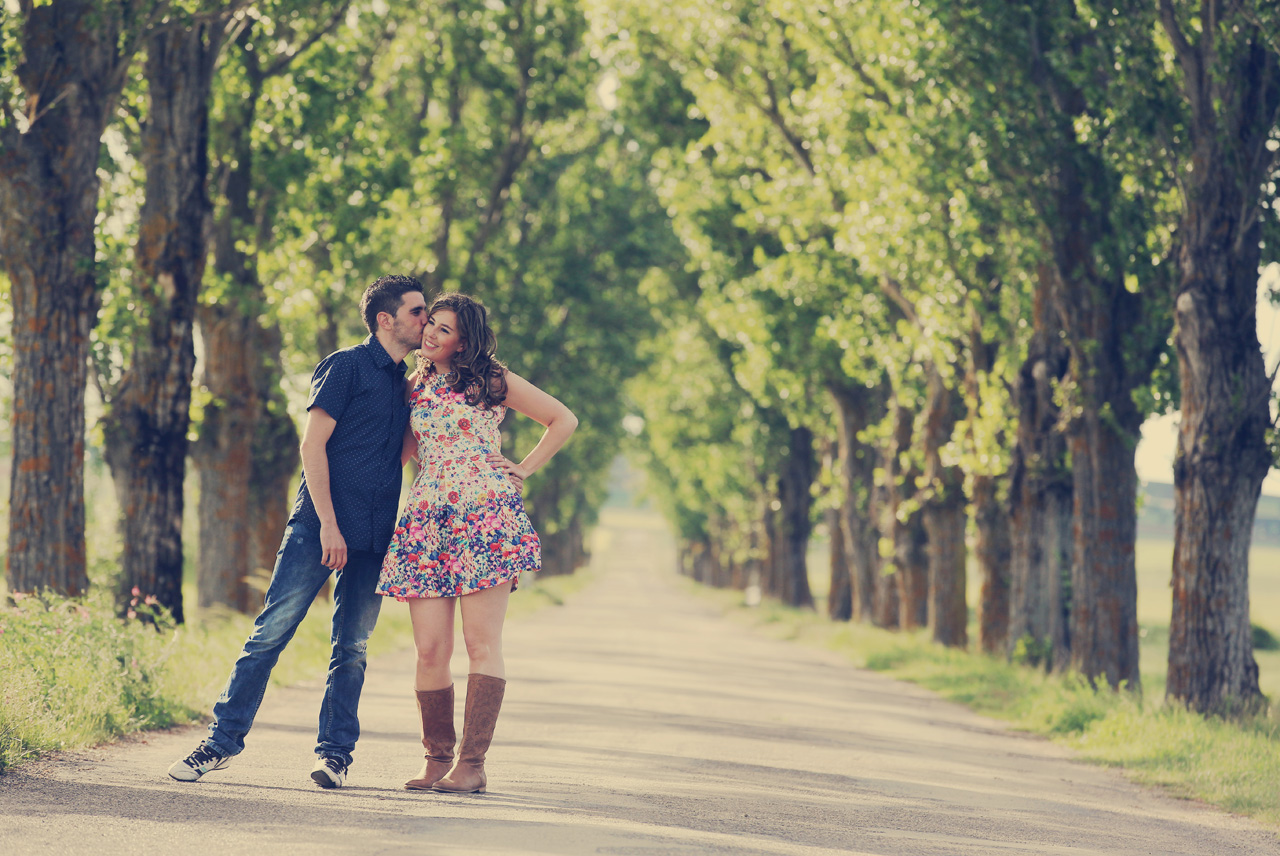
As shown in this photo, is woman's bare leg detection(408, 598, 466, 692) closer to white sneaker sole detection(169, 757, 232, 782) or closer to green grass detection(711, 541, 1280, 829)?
white sneaker sole detection(169, 757, 232, 782)

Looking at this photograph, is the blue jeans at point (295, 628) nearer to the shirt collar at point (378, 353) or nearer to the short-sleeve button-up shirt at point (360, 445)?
the short-sleeve button-up shirt at point (360, 445)

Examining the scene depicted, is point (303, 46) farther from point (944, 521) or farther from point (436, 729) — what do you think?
point (436, 729)

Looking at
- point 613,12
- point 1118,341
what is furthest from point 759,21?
point 1118,341

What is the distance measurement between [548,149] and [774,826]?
22405 mm

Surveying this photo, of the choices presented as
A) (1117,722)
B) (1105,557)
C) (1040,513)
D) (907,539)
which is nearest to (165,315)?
(1117,722)

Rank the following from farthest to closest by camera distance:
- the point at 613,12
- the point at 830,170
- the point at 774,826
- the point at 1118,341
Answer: the point at 613,12, the point at 830,170, the point at 1118,341, the point at 774,826

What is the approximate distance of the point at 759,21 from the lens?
22.8m

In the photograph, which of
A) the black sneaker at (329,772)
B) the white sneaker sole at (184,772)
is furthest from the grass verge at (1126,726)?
the white sneaker sole at (184,772)

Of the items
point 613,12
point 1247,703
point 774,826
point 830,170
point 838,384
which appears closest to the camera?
point 774,826

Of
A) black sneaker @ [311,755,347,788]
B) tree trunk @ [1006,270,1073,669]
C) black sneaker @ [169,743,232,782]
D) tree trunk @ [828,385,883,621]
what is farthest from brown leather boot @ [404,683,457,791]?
tree trunk @ [828,385,883,621]

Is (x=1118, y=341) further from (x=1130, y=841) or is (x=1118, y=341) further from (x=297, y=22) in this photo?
(x=297, y=22)

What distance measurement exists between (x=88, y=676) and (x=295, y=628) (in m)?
2.43

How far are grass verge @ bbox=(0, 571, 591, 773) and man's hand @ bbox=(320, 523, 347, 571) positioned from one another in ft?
6.10

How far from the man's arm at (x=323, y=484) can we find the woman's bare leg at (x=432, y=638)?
0.43m
